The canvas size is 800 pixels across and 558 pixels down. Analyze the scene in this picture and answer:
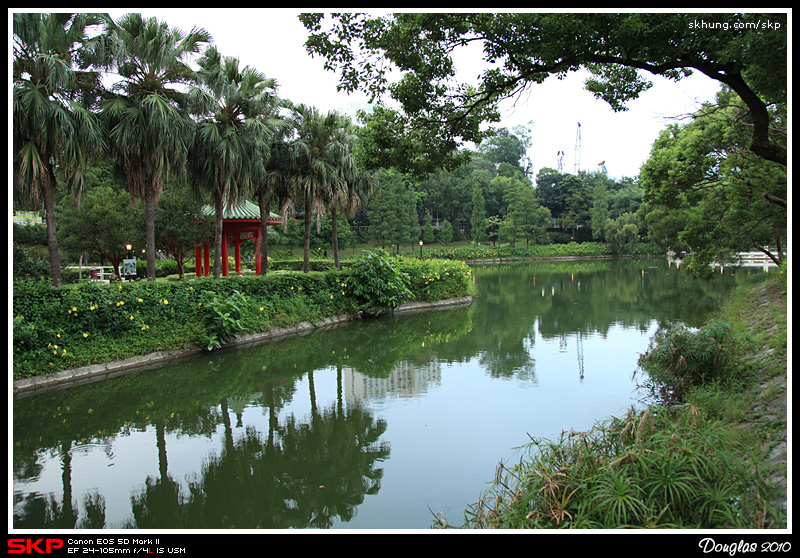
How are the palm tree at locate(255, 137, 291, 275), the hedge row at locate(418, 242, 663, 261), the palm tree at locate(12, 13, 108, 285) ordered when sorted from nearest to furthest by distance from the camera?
the palm tree at locate(12, 13, 108, 285)
the palm tree at locate(255, 137, 291, 275)
the hedge row at locate(418, 242, 663, 261)

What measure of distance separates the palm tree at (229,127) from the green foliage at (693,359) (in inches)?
438

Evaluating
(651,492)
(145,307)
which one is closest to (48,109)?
(145,307)

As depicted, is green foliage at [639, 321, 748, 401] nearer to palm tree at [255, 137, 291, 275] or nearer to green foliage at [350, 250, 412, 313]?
green foliage at [350, 250, 412, 313]

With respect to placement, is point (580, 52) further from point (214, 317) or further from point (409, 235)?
point (409, 235)

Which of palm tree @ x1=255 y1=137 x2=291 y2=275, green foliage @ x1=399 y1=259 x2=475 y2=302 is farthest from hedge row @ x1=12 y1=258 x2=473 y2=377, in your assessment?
green foliage @ x1=399 y1=259 x2=475 y2=302

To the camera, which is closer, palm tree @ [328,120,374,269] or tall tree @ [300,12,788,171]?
tall tree @ [300,12,788,171]

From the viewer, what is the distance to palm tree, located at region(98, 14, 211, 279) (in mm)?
11891

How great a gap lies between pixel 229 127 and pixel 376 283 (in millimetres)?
6595

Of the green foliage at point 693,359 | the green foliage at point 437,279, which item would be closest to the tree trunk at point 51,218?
the green foliage at point 693,359

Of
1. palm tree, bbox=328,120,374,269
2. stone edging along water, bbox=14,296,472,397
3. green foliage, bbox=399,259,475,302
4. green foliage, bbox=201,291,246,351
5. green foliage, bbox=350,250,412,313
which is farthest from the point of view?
green foliage, bbox=399,259,475,302

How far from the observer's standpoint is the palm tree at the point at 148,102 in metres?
11.9

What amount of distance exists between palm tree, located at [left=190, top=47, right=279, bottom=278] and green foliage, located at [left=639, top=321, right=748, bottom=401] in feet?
36.5

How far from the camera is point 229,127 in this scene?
14.5 metres

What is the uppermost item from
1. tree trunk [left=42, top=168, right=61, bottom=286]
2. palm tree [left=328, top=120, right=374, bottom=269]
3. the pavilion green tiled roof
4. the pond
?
palm tree [left=328, top=120, right=374, bottom=269]
